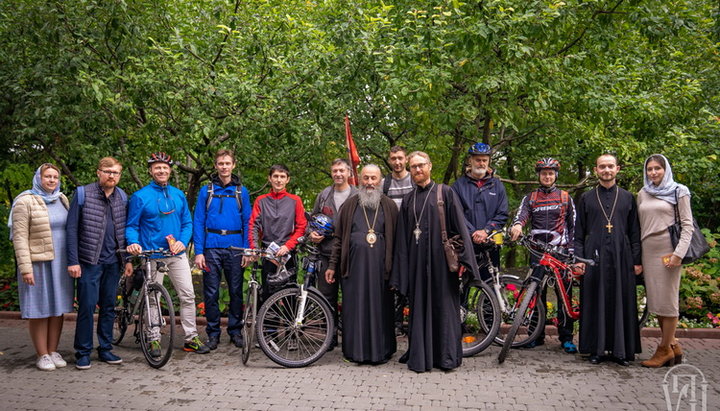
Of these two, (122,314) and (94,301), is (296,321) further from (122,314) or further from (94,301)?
(122,314)

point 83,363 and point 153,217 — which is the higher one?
point 153,217

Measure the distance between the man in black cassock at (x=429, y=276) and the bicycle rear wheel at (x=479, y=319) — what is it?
1.72ft

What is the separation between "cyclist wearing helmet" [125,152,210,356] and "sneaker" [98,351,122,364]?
735 millimetres

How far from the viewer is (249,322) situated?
245 inches

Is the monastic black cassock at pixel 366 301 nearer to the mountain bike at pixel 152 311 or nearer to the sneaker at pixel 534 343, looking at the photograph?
the sneaker at pixel 534 343

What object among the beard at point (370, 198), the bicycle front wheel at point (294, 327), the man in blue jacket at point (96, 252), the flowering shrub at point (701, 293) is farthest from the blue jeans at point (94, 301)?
the flowering shrub at point (701, 293)

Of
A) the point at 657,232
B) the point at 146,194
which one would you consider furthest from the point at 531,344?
the point at 146,194

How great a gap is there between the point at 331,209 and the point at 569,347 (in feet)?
10.0

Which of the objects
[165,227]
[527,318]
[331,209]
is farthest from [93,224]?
[527,318]

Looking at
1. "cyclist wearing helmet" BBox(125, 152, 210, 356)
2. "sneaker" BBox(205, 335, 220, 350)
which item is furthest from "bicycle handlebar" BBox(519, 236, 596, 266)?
"cyclist wearing helmet" BBox(125, 152, 210, 356)

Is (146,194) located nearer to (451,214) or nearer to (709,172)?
(451,214)

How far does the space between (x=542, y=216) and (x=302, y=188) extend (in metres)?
5.98

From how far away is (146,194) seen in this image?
6324 millimetres

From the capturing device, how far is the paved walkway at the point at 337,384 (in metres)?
4.91
